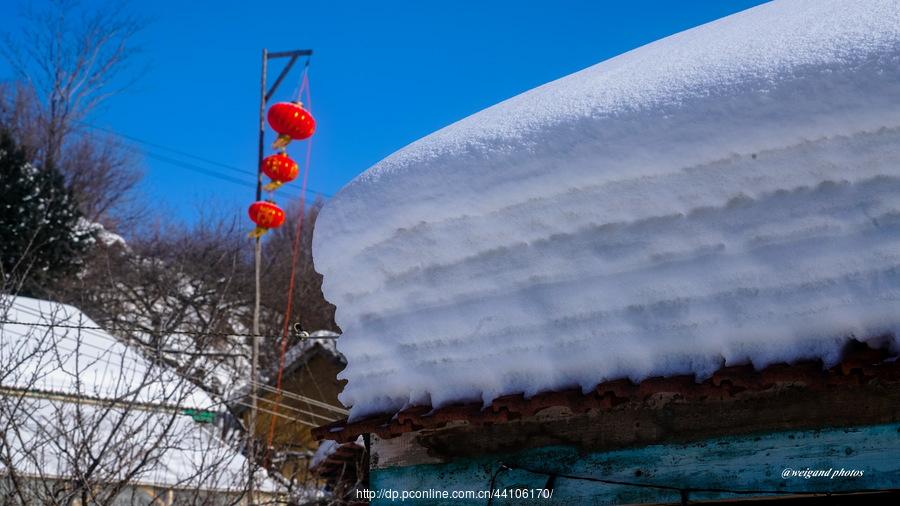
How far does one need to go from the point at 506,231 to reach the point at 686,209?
0.72 meters

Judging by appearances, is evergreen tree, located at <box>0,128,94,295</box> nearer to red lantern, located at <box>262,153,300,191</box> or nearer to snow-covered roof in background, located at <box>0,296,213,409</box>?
snow-covered roof in background, located at <box>0,296,213,409</box>

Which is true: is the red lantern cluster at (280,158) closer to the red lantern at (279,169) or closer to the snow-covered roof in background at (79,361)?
the red lantern at (279,169)

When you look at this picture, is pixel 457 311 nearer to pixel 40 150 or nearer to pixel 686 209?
pixel 686 209

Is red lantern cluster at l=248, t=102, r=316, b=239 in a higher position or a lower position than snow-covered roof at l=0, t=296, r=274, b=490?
higher

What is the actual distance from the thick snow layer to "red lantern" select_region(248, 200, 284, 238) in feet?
30.8

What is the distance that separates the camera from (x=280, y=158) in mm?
13297

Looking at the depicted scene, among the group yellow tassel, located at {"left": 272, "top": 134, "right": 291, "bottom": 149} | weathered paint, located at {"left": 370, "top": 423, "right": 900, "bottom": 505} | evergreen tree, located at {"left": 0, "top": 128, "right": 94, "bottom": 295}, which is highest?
evergreen tree, located at {"left": 0, "top": 128, "right": 94, "bottom": 295}

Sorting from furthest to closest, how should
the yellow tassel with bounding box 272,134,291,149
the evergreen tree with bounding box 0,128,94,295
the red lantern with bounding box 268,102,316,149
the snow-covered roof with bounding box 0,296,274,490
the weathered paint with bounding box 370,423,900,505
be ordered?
the evergreen tree with bounding box 0,128,94,295 < the yellow tassel with bounding box 272,134,291,149 < the red lantern with bounding box 268,102,316,149 < the snow-covered roof with bounding box 0,296,274,490 < the weathered paint with bounding box 370,423,900,505

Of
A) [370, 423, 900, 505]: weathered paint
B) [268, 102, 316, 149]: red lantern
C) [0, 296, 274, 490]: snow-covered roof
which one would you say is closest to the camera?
[370, 423, 900, 505]: weathered paint

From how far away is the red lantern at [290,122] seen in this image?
12617 mm

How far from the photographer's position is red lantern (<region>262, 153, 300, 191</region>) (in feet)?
43.5

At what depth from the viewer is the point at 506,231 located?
3.58m

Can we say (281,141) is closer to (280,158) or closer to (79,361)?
(280,158)

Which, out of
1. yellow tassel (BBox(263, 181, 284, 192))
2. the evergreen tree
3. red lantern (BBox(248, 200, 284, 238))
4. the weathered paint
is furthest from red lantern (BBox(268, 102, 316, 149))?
the evergreen tree
